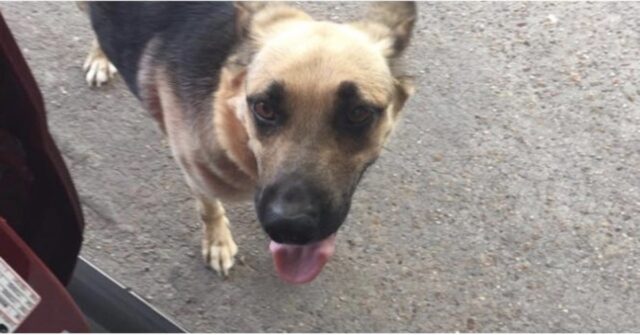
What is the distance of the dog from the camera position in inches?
67.4

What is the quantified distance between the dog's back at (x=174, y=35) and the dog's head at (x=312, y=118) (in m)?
0.22

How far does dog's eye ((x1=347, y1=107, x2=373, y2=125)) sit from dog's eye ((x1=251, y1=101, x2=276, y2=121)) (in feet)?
0.54

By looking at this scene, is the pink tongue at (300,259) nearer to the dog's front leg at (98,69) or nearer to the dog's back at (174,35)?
the dog's back at (174,35)

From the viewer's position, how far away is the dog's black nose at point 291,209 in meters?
1.72

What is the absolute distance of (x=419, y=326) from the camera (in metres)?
2.52

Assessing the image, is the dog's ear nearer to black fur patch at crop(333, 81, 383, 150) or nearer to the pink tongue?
black fur patch at crop(333, 81, 383, 150)

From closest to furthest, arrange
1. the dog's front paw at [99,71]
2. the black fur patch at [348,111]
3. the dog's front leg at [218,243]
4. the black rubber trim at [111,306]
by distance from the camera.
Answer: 1. the black fur patch at [348,111]
2. the black rubber trim at [111,306]
3. the dog's front leg at [218,243]
4. the dog's front paw at [99,71]

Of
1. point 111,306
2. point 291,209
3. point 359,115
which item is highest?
point 359,115

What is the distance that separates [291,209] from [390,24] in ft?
1.93

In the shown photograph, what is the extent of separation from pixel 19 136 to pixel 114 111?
61.4 inches

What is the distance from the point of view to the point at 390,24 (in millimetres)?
2016

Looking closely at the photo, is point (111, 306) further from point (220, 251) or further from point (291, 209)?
point (291, 209)

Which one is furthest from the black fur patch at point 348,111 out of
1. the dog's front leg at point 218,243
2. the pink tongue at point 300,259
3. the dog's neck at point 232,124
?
the dog's front leg at point 218,243

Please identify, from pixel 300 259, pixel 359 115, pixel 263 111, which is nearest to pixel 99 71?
pixel 300 259
